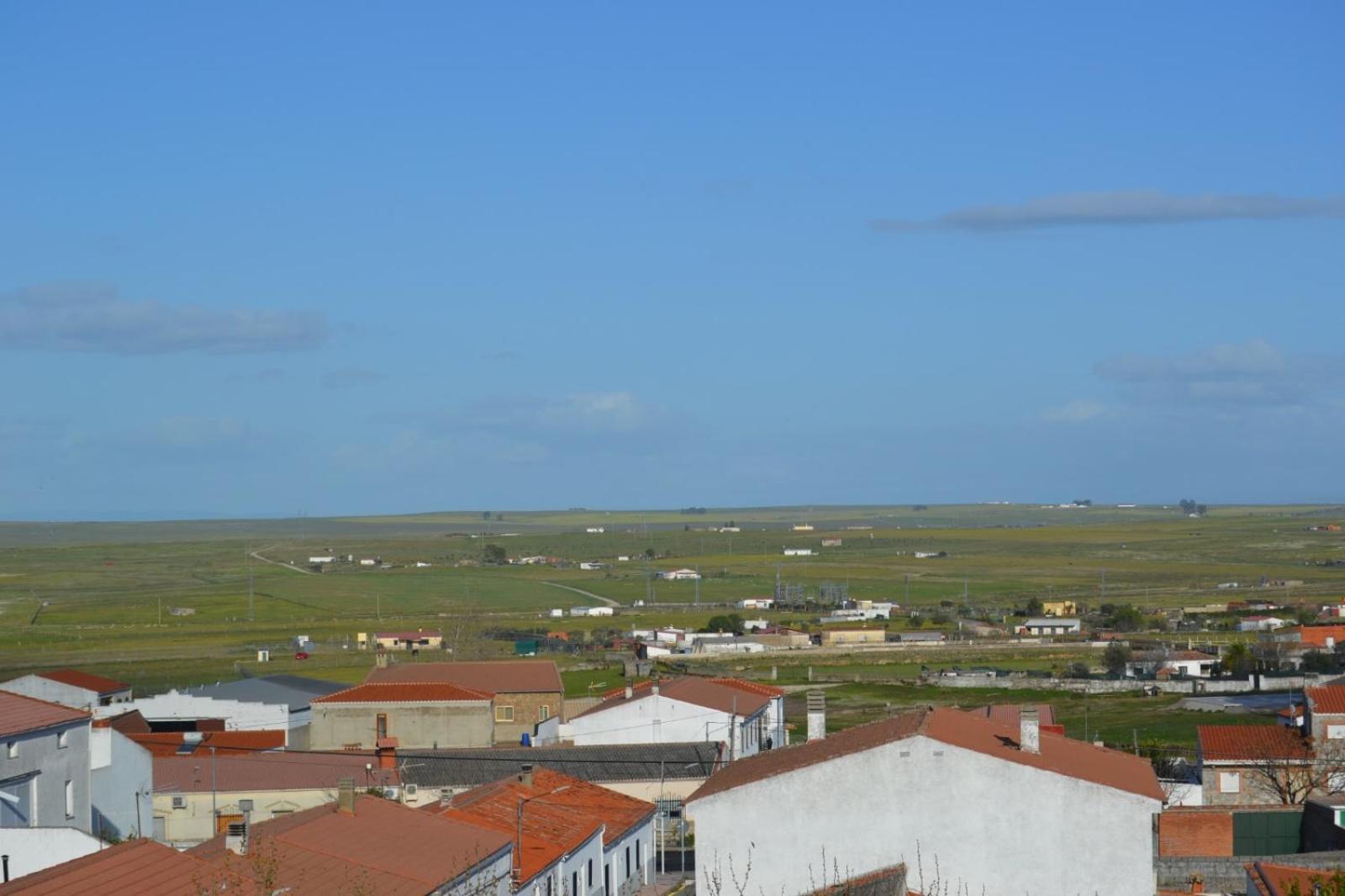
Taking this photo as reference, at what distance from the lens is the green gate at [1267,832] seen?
3130cm

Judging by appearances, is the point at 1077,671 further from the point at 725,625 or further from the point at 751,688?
the point at 725,625

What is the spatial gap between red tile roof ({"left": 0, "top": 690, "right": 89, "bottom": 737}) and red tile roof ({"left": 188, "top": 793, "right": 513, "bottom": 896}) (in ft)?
28.2

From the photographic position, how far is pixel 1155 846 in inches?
1198

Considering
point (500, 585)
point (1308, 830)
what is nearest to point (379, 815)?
point (1308, 830)

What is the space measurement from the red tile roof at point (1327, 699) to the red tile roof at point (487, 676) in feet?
77.4

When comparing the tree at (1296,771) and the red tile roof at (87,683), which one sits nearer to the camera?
the tree at (1296,771)

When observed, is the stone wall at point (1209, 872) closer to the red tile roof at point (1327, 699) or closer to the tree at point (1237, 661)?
the red tile roof at point (1327, 699)

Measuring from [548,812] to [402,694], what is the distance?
24854mm

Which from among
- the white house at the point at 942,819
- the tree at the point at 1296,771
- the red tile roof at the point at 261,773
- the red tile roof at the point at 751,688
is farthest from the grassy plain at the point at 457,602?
the white house at the point at 942,819

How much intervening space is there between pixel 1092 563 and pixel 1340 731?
159119 millimetres

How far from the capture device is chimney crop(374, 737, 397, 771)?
4306 centimetres

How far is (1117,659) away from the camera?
85750mm

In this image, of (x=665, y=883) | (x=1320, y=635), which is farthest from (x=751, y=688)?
(x=1320, y=635)

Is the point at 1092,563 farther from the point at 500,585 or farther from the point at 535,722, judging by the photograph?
the point at 535,722
